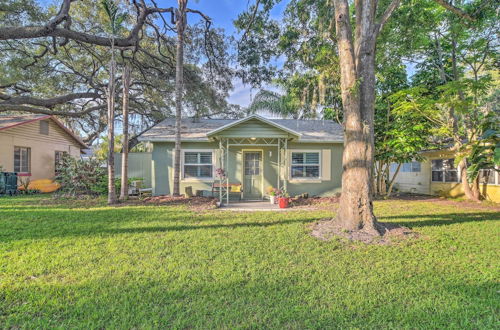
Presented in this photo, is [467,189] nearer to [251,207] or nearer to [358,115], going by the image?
→ [358,115]

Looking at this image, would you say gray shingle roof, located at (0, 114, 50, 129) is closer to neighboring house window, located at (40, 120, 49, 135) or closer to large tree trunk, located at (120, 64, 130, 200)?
neighboring house window, located at (40, 120, 49, 135)

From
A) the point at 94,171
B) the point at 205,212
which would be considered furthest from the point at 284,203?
the point at 94,171

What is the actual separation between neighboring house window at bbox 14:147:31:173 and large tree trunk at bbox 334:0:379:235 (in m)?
16.9

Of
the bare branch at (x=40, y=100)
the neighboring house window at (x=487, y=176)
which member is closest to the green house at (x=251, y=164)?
the neighboring house window at (x=487, y=176)

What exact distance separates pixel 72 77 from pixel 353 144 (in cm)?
1896

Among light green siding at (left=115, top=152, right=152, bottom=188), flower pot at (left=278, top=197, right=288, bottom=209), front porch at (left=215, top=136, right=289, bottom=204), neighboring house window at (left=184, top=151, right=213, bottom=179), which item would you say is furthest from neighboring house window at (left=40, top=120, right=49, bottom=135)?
flower pot at (left=278, top=197, right=288, bottom=209)

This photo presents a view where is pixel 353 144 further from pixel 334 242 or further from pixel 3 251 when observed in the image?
pixel 3 251

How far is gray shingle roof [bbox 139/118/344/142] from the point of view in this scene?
10.4 metres

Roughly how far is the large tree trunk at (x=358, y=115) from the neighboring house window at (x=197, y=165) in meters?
6.50

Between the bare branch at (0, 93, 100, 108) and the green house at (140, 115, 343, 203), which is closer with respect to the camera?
the green house at (140, 115, 343, 203)

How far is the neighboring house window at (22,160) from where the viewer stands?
13.4 metres

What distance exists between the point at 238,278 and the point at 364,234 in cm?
317

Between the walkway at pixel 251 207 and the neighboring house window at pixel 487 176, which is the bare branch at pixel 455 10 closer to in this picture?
the neighboring house window at pixel 487 176

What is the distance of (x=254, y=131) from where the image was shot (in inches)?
357
